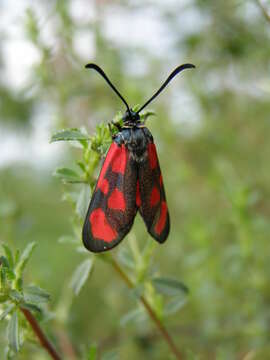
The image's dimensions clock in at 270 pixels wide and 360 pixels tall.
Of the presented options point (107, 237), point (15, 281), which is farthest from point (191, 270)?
point (15, 281)

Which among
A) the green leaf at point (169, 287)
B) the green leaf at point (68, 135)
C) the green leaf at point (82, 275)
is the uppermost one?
the green leaf at point (68, 135)

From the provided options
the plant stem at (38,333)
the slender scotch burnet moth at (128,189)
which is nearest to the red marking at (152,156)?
the slender scotch burnet moth at (128,189)

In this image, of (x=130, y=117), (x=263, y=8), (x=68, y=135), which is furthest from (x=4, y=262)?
(x=263, y=8)

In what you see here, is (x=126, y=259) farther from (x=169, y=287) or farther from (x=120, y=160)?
(x=120, y=160)

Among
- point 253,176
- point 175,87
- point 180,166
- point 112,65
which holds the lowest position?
point 253,176

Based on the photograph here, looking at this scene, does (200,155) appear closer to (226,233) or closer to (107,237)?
(226,233)

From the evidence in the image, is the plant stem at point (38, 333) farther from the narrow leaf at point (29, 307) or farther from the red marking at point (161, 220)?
the red marking at point (161, 220)

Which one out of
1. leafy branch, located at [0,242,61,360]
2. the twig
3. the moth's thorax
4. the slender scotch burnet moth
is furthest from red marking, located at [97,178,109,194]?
the twig
